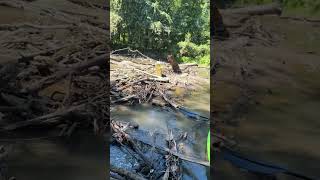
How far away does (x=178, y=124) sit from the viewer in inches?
159

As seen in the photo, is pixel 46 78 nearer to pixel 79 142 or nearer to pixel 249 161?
pixel 79 142

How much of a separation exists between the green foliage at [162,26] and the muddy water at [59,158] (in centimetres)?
86

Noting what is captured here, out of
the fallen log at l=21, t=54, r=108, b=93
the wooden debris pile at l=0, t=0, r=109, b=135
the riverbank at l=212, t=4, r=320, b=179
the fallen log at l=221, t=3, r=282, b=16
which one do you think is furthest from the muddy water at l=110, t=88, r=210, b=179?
the fallen log at l=221, t=3, r=282, b=16

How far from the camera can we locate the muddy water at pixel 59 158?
3.82 m

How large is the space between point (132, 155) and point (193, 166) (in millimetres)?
508

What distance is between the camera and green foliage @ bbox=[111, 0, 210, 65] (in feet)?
13.3

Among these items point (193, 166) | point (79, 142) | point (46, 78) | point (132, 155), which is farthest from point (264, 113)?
point (46, 78)

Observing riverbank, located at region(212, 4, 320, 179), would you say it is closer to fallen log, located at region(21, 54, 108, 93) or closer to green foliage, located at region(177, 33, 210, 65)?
green foliage, located at region(177, 33, 210, 65)

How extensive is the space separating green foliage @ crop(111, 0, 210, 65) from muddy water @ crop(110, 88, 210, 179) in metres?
0.41

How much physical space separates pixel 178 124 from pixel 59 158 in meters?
0.99

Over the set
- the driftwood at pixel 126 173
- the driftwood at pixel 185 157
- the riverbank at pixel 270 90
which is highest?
the riverbank at pixel 270 90

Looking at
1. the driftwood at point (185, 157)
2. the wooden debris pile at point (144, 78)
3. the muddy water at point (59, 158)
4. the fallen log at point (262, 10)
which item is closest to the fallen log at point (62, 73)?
the wooden debris pile at point (144, 78)

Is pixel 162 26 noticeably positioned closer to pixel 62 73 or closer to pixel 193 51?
pixel 193 51

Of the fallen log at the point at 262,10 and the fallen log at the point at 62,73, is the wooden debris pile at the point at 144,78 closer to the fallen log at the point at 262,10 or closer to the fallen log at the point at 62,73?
the fallen log at the point at 62,73
